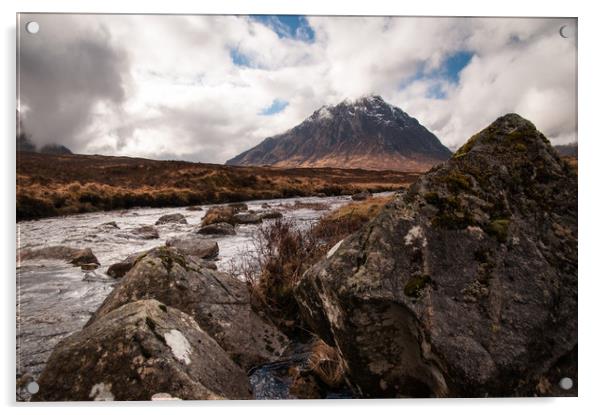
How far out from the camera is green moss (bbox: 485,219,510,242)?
3.70 m

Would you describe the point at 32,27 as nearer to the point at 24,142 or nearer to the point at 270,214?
the point at 24,142

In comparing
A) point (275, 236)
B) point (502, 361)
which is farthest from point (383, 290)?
point (275, 236)

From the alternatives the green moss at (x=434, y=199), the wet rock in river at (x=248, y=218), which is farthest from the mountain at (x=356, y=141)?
the wet rock in river at (x=248, y=218)

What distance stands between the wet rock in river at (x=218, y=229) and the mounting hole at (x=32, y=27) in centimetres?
500

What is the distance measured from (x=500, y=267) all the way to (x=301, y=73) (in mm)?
3977

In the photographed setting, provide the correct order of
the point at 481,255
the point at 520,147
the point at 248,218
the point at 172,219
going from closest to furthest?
1. the point at 481,255
2. the point at 520,147
3. the point at 172,219
4. the point at 248,218

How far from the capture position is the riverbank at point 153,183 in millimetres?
5422

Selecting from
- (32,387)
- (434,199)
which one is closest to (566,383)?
(434,199)

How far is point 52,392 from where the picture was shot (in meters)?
3.53

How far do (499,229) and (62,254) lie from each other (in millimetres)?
6063

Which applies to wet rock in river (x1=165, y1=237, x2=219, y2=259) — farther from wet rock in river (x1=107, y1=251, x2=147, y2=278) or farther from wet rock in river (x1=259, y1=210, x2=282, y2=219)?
wet rock in river (x1=259, y1=210, x2=282, y2=219)

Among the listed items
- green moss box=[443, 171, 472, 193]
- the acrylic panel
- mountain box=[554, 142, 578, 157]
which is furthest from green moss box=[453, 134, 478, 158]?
mountain box=[554, 142, 578, 157]

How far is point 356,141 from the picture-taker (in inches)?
310
